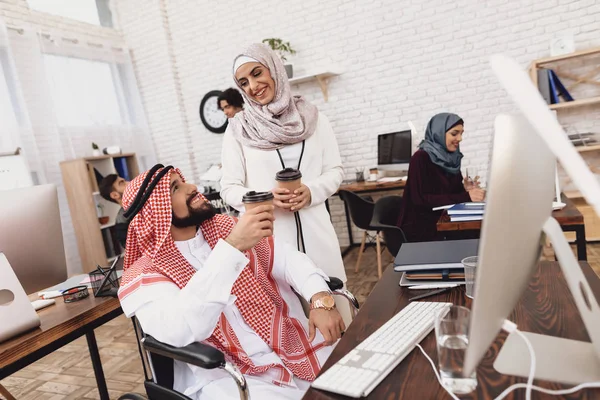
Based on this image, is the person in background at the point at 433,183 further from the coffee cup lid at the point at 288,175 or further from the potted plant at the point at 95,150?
the potted plant at the point at 95,150

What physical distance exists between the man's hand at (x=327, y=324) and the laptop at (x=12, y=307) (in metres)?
0.90

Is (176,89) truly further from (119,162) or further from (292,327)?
(292,327)

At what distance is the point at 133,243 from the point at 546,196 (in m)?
1.18

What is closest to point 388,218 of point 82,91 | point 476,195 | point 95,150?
point 476,195

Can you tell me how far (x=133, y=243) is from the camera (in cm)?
135

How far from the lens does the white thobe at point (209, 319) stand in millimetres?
Result: 1106

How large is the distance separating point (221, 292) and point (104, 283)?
78 centimetres

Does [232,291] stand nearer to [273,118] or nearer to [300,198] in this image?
[300,198]

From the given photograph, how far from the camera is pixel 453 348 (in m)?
0.74

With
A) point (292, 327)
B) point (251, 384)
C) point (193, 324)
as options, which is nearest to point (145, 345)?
point (193, 324)

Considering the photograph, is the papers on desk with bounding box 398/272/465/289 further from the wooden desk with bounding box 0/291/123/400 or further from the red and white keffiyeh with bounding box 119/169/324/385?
the wooden desk with bounding box 0/291/123/400

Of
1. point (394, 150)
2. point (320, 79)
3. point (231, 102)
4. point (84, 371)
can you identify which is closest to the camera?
point (84, 371)

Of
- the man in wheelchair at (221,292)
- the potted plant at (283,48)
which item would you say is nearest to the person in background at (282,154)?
the man in wheelchair at (221,292)

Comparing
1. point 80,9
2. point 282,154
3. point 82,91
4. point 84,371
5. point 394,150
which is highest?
point 80,9
